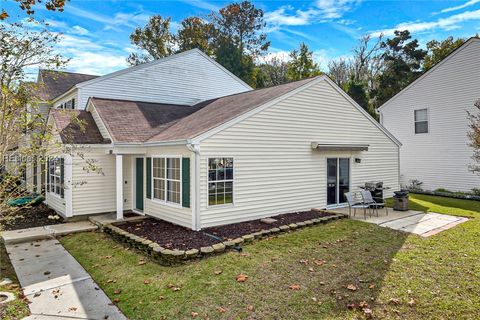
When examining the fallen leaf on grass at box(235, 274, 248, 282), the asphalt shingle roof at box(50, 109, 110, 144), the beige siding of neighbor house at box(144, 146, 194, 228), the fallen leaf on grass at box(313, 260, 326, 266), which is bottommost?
the fallen leaf on grass at box(235, 274, 248, 282)

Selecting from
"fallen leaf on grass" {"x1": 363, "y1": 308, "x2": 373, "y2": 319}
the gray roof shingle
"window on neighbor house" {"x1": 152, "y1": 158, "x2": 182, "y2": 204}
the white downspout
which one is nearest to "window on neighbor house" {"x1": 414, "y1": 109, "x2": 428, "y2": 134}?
the white downspout

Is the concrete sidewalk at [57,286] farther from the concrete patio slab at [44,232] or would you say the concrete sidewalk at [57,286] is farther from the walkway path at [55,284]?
the concrete patio slab at [44,232]

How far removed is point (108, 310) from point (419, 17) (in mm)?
18881

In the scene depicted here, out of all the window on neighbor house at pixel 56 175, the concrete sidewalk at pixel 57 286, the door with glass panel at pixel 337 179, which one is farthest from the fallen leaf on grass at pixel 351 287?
the window on neighbor house at pixel 56 175

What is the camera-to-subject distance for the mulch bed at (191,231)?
7.64m

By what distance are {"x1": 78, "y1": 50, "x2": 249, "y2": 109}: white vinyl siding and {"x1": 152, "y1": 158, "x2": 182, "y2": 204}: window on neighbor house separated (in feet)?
21.8

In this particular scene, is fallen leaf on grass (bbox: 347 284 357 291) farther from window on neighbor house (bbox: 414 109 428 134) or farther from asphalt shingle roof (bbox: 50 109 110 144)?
window on neighbor house (bbox: 414 109 428 134)

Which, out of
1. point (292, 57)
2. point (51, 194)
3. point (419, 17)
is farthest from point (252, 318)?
point (292, 57)

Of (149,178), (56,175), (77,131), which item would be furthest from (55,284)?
(56,175)

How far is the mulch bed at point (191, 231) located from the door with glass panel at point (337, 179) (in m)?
1.95

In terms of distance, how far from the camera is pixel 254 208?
33.2ft

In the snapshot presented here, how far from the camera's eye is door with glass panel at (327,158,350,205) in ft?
40.7

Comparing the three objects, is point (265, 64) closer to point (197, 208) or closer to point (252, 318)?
point (197, 208)

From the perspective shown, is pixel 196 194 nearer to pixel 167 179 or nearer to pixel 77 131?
pixel 167 179
